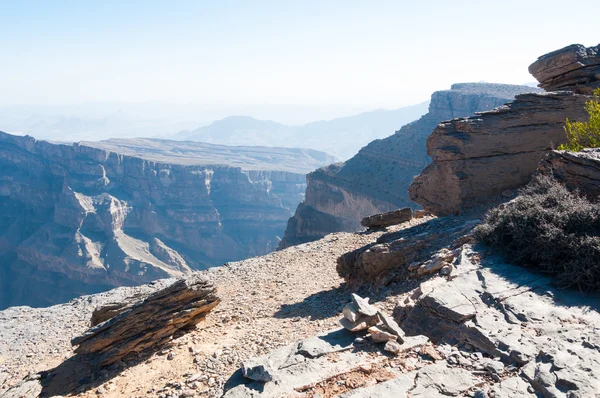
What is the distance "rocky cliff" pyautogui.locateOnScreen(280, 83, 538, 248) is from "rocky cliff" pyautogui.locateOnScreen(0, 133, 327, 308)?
117 feet

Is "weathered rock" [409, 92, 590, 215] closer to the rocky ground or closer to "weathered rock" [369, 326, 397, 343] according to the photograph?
the rocky ground

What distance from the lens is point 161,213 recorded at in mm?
119875

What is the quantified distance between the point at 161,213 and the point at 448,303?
11954cm

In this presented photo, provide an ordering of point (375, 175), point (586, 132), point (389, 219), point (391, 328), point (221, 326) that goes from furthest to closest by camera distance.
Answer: point (375, 175) < point (389, 219) < point (586, 132) < point (221, 326) < point (391, 328)

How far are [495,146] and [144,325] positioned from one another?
13778mm

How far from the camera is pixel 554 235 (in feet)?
27.7

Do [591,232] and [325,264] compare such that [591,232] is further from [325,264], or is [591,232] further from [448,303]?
[325,264]

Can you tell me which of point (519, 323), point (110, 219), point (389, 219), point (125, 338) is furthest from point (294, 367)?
point (110, 219)

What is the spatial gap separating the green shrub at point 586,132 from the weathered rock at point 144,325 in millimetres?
13382

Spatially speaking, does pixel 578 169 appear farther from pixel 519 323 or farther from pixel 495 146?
pixel 495 146

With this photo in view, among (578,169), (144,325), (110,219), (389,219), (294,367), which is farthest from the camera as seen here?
(110,219)

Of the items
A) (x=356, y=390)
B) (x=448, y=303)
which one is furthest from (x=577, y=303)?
(x=356, y=390)

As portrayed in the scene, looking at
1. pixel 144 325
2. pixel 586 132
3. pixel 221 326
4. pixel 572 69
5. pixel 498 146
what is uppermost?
pixel 572 69

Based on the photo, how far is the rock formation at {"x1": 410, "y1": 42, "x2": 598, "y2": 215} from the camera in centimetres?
1627
